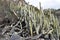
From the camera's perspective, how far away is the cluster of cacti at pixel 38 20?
4.82 metres

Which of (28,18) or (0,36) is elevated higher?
(28,18)

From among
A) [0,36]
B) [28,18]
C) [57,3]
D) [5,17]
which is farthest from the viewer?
[57,3]

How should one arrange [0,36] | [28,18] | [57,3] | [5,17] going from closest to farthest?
[0,36] < [28,18] < [5,17] < [57,3]

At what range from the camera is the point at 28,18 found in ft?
16.3

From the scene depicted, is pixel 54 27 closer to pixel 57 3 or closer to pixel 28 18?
pixel 28 18

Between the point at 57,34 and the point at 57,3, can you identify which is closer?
the point at 57,34

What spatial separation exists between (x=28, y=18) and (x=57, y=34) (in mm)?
716

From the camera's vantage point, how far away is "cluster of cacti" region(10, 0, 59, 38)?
4.82 meters

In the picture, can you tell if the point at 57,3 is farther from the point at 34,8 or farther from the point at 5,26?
the point at 5,26

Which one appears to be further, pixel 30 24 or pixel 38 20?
pixel 38 20

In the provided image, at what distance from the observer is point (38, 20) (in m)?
4.98

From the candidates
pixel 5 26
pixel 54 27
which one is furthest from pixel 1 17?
pixel 54 27

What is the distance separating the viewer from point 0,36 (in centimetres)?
467

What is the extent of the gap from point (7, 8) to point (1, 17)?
36 centimetres
